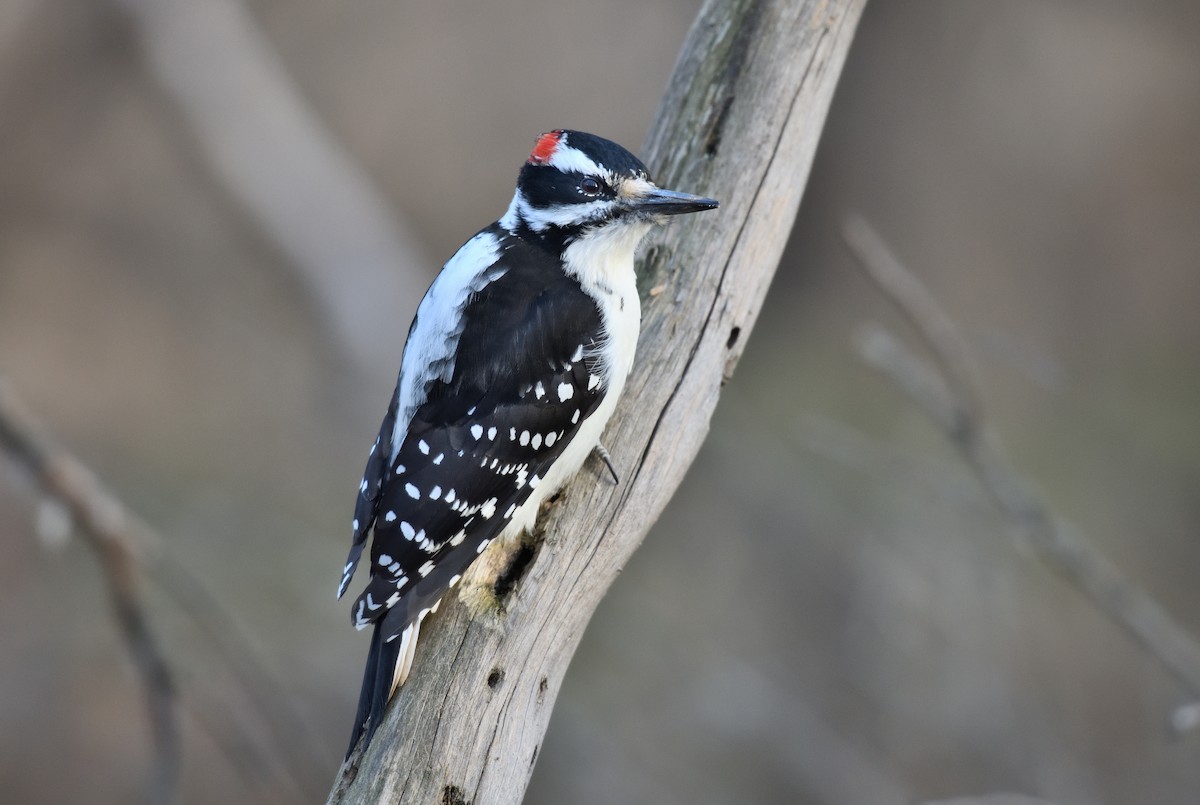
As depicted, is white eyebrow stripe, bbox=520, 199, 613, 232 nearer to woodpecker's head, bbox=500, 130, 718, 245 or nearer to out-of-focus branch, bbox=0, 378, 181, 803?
woodpecker's head, bbox=500, 130, 718, 245

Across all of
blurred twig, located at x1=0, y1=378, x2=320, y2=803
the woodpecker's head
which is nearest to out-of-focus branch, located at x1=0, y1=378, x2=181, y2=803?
blurred twig, located at x1=0, y1=378, x2=320, y2=803

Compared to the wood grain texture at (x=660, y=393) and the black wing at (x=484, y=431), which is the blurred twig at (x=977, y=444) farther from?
the black wing at (x=484, y=431)

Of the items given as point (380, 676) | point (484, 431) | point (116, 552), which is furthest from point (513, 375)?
point (116, 552)

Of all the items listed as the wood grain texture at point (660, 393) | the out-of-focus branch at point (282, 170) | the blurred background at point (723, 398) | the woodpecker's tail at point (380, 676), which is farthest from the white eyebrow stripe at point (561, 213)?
the out-of-focus branch at point (282, 170)

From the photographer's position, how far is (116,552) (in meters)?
3.24

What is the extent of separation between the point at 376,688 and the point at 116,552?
108cm

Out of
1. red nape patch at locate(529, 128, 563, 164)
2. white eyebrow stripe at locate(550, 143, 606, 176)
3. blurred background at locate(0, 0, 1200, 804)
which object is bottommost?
blurred background at locate(0, 0, 1200, 804)

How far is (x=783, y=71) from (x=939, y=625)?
10.6 feet

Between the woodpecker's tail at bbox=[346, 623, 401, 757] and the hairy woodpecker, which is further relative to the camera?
the hairy woodpecker

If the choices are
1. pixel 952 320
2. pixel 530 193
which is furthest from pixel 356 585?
pixel 952 320

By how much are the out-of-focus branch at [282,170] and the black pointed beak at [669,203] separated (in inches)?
183

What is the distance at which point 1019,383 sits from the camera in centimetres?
924

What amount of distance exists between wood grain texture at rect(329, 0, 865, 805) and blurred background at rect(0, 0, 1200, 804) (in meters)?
2.88

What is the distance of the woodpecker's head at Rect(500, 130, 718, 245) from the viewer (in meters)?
3.05
